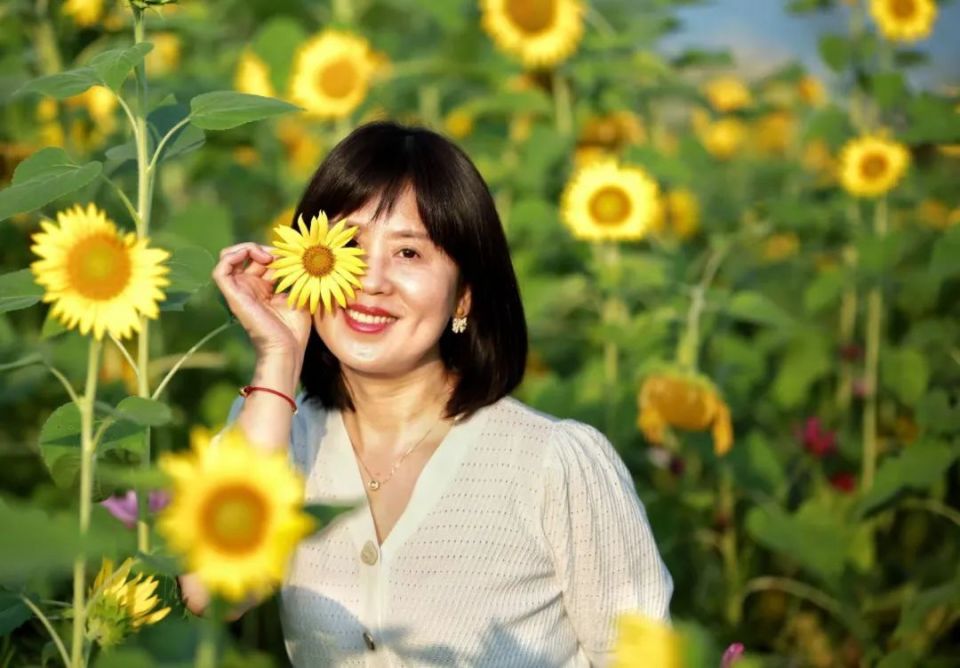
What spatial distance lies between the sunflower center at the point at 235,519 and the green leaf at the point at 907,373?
197 cm

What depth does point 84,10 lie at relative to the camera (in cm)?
238

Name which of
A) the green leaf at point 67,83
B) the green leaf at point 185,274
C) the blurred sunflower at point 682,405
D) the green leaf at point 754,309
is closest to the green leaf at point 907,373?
the green leaf at point 754,309

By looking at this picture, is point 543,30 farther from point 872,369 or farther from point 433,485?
point 433,485

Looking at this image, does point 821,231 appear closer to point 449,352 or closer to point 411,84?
point 411,84

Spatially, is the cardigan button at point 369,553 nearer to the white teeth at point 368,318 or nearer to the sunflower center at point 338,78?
the white teeth at point 368,318

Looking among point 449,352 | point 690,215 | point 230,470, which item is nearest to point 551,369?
point 690,215

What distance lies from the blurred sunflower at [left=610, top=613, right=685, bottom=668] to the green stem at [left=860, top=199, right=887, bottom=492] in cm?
192

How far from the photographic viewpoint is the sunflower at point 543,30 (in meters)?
2.94

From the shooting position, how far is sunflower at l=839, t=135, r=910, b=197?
9.08ft

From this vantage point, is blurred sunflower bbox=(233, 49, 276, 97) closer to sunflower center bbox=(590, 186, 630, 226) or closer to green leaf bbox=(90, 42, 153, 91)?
sunflower center bbox=(590, 186, 630, 226)

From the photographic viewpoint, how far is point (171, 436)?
8.86 ft

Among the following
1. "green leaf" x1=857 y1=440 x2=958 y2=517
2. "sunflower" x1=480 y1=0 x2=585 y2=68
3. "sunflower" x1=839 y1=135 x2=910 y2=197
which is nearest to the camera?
"green leaf" x1=857 y1=440 x2=958 y2=517

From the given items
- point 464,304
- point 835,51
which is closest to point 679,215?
point 835,51

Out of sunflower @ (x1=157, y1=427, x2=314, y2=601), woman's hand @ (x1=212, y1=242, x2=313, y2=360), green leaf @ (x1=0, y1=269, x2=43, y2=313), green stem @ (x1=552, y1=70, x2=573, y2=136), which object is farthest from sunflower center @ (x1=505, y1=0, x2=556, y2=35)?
sunflower @ (x1=157, y1=427, x2=314, y2=601)
